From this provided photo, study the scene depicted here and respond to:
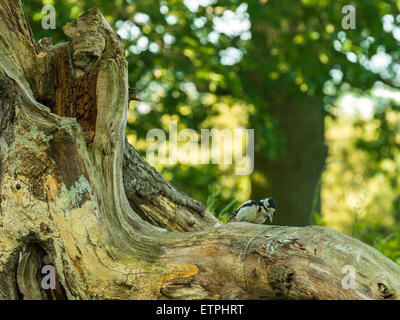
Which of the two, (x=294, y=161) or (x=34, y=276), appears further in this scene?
(x=294, y=161)

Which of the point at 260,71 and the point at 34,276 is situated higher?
the point at 260,71

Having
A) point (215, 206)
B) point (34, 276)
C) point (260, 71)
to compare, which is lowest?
point (34, 276)

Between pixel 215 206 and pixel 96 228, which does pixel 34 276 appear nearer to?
pixel 96 228

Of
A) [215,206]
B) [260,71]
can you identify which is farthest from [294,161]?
[215,206]

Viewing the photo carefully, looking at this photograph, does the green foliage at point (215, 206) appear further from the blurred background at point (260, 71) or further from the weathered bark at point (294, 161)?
the weathered bark at point (294, 161)

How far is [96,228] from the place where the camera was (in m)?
2.85

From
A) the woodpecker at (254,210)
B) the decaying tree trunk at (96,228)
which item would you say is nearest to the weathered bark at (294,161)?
the woodpecker at (254,210)

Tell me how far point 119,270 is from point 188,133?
6171 mm

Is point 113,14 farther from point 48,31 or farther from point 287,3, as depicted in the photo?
point 287,3

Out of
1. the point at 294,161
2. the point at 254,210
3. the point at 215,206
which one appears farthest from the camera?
the point at 294,161

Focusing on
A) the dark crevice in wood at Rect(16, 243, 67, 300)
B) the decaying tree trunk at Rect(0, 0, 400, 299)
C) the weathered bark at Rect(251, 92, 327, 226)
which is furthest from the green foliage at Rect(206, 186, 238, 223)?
the weathered bark at Rect(251, 92, 327, 226)

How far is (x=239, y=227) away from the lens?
2.84 meters

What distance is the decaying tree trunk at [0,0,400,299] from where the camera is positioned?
8.15 ft

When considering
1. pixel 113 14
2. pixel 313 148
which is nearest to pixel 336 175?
pixel 313 148
